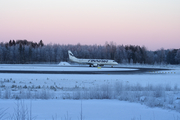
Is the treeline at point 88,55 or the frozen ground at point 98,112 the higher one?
the treeline at point 88,55

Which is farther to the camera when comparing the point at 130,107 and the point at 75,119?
the point at 130,107

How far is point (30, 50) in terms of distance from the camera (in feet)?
345

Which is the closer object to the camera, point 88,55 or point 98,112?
point 98,112

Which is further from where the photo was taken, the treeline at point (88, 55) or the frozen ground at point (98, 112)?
the treeline at point (88, 55)

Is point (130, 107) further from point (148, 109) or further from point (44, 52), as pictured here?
point (44, 52)

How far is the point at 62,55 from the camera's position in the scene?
11244cm

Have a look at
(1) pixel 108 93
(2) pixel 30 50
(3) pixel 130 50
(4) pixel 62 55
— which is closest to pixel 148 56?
(3) pixel 130 50

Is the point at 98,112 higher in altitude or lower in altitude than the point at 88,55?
lower

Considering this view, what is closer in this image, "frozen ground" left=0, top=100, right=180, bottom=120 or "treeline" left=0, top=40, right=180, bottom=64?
"frozen ground" left=0, top=100, right=180, bottom=120

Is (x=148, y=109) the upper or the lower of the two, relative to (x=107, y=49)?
lower

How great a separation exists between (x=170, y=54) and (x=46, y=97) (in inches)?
4443

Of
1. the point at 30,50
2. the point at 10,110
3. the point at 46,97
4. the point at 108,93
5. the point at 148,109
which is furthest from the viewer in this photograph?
the point at 30,50

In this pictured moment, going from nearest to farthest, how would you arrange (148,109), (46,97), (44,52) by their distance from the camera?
(148,109), (46,97), (44,52)

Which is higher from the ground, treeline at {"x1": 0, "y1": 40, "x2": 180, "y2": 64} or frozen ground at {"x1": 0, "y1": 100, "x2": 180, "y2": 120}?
treeline at {"x1": 0, "y1": 40, "x2": 180, "y2": 64}
